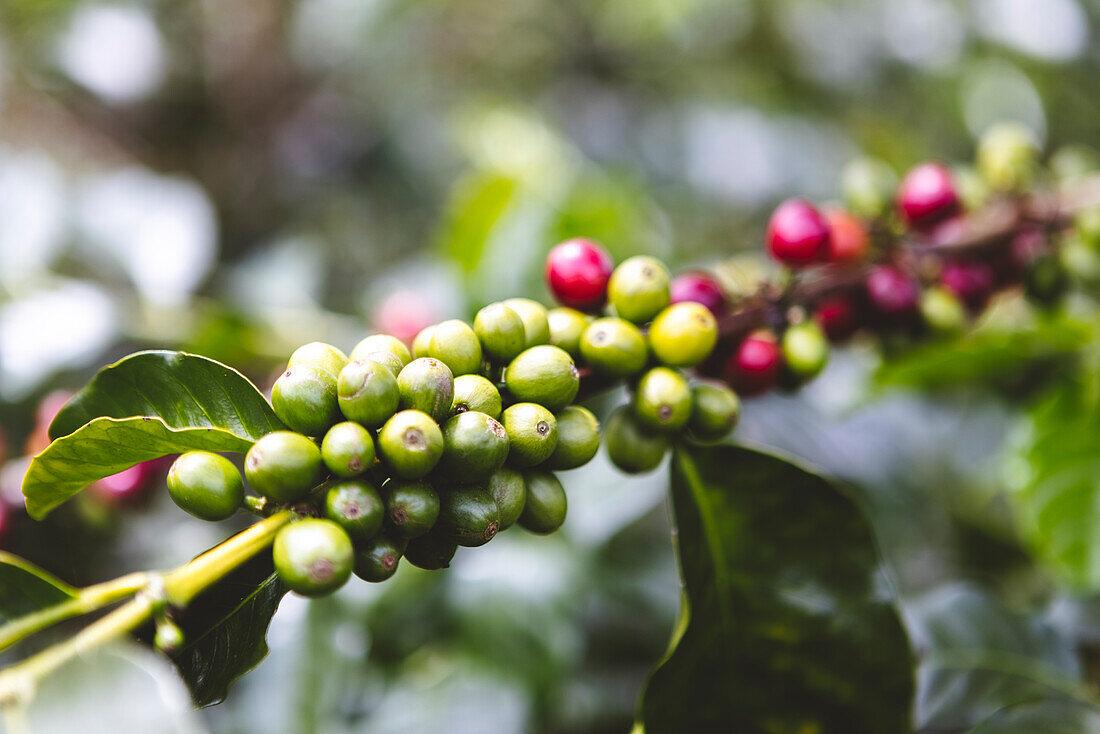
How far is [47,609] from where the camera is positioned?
63cm

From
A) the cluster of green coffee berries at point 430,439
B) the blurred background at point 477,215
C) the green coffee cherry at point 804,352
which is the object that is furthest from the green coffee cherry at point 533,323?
the blurred background at point 477,215

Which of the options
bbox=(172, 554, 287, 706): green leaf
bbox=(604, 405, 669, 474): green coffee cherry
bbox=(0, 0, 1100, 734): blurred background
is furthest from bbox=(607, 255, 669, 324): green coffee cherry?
bbox=(0, 0, 1100, 734): blurred background

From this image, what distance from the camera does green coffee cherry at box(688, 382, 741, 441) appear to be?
32.8 inches

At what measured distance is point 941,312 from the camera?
1098 millimetres

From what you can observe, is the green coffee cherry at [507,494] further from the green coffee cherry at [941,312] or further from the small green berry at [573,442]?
the green coffee cherry at [941,312]

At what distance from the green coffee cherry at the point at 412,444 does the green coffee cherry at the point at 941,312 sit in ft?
2.60

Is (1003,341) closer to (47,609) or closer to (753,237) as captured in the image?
(47,609)

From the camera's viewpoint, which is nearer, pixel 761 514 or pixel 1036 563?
pixel 761 514

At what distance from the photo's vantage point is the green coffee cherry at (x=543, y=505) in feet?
2.37

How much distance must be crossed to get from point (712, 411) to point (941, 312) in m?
0.48

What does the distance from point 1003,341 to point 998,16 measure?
1.97 meters

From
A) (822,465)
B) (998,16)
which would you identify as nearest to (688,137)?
(998,16)

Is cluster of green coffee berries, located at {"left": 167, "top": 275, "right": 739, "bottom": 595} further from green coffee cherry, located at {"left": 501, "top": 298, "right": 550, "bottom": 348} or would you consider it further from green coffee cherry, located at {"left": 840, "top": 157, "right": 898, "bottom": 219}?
green coffee cherry, located at {"left": 840, "top": 157, "right": 898, "bottom": 219}

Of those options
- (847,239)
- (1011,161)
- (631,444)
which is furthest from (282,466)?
(1011,161)
